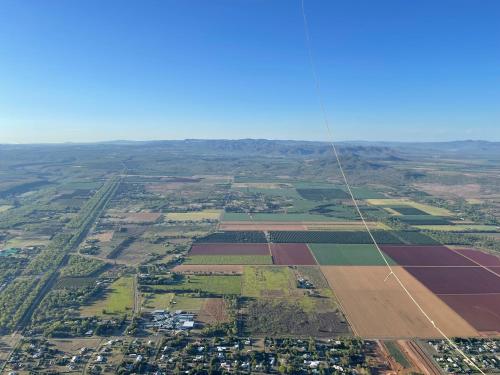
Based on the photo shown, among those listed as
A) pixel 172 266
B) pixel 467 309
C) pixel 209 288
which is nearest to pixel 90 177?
pixel 172 266

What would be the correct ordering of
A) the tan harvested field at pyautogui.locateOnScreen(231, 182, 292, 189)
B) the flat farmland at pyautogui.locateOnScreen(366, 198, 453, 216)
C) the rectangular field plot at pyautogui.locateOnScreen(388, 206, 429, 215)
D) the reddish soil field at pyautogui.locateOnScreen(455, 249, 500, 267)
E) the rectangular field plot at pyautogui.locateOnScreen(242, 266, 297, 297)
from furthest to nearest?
Result: the tan harvested field at pyautogui.locateOnScreen(231, 182, 292, 189)
the flat farmland at pyautogui.locateOnScreen(366, 198, 453, 216)
the rectangular field plot at pyautogui.locateOnScreen(388, 206, 429, 215)
the reddish soil field at pyautogui.locateOnScreen(455, 249, 500, 267)
the rectangular field plot at pyautogui.locateOnScreen(242, 266, 297, 297)

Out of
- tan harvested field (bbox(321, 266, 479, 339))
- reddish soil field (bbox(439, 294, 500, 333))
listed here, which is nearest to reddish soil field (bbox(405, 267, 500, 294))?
reddish soil field (bbox(439, 294, 500, 333))

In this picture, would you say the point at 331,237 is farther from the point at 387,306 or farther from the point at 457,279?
the point at 387,306

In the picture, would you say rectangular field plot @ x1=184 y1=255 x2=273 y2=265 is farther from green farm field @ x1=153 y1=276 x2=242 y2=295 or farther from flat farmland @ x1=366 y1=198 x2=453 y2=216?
flat farmland @ x1=366 y1=198 x2=453 y2=216

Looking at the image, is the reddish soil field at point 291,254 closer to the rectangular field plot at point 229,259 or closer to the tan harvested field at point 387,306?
the rectangular field plot at point 229,259

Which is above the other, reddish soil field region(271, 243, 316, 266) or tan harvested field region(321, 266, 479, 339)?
reddish soil field region(271, 243, 316, 266)

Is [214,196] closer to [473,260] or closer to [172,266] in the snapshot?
[172,266]
